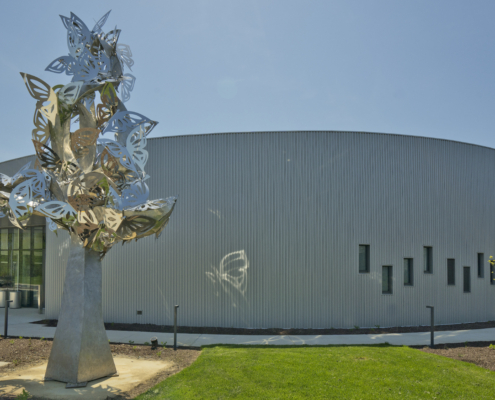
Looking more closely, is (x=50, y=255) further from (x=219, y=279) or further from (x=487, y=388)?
(x=487, y=388)

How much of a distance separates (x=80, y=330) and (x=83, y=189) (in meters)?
2.82

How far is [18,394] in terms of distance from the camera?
6695mm

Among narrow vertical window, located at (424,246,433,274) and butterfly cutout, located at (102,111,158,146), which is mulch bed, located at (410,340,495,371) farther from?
butterfly cutout, located at (102,111,158,146)

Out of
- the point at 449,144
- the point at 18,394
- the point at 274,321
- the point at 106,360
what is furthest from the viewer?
the point at 449,144

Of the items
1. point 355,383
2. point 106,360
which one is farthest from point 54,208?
point 355,383

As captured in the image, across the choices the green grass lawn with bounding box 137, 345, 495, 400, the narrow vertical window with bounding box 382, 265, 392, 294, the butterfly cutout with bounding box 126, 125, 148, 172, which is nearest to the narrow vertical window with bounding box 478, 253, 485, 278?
the narrow vertical window with bounding box 382, 265, 392, 294

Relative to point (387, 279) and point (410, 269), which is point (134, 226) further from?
point (410, 269)

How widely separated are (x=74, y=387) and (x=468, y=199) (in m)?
14.7

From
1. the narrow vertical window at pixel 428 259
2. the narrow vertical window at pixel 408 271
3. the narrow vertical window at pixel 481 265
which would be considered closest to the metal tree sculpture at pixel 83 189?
the narrow vertical window at pixel 408 271

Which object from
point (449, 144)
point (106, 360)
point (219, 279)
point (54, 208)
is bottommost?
point (106, 360)

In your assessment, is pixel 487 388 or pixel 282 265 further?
pixel 282 265

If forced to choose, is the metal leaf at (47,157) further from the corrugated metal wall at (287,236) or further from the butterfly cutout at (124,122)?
the corrugated metal wall at (287,236)

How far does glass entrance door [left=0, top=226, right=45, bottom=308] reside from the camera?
714 inches

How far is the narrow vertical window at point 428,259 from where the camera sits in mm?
13844
